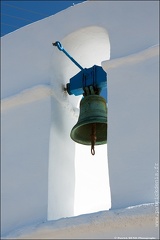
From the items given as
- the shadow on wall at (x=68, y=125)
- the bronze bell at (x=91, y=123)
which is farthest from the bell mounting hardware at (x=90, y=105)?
the shadow on wall at (x=68, y=125)

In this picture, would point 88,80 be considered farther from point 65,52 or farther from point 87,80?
point 65,52

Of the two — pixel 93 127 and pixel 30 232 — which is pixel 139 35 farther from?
pixel 30 232

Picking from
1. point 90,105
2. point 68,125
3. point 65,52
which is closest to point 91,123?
point 90,105

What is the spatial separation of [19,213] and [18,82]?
1009 mm

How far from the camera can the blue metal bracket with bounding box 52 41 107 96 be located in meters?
5.39

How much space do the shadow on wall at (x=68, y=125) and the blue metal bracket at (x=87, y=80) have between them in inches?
3.5

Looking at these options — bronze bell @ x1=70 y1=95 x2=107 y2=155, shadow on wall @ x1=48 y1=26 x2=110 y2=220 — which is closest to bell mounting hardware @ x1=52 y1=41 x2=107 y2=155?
bronze bell @ x1=70 y1=95 x2=107 y2=155

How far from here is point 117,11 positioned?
17.6 ft

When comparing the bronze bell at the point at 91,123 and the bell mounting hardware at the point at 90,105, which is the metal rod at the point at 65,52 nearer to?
the bell mounting hardware at the point at 90,105

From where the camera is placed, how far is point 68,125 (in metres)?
5.43

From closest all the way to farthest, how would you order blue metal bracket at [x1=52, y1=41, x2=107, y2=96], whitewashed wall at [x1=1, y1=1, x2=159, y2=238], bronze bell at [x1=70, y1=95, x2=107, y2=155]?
whitewashed wall at [x1=1, y1=1, x2=159, y2=238] < bronze bell at [x1=70, y1=95, x2=107, y2=155] < blue metal bracket at [x1=52, y1=41, x2=107, y2=96]

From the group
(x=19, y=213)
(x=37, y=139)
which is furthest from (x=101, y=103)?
(x=19, y=213)

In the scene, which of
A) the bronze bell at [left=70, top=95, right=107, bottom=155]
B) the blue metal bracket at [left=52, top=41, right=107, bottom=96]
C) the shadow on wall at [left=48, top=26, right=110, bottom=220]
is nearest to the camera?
the shadow on wall at [left=48, top=26, right=110, bottom=220]

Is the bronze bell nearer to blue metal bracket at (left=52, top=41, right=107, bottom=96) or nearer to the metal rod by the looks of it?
blue metal bracket at (left=52, top=41, right=107, bottom=96)
